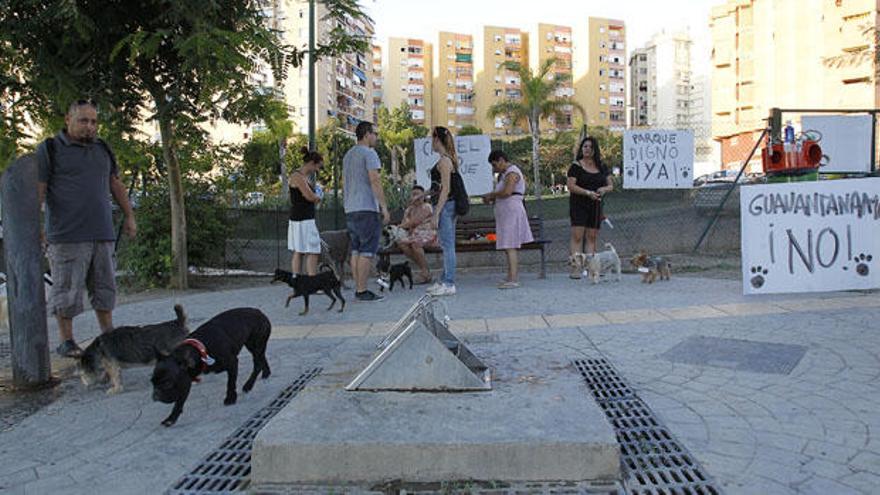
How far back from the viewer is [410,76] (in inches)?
5399

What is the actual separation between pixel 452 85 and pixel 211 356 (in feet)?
448

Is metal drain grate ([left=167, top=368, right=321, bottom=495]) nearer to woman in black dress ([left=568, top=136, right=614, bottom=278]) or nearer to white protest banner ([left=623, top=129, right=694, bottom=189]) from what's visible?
woman in black dress ([left=568, top=136, right=614, bottom=278])

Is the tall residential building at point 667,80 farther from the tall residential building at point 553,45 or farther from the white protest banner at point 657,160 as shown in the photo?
the white protest banner at point 657,160

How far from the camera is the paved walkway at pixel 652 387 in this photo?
2.88m

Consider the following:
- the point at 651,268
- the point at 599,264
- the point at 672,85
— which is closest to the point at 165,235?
the point at 599,264

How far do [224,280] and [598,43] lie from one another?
448ft

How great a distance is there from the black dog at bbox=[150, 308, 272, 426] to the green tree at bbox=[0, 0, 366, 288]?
3507 mm

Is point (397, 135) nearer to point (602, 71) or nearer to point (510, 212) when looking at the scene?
point (510, 212)

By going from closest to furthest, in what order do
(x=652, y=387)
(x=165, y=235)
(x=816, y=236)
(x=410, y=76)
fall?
(x=652, y=387) < (x=816, y=236) < (x=165, y=235) < (x=410, y=76)

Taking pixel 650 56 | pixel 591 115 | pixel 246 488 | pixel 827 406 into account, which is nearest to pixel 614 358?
pixel 827 406

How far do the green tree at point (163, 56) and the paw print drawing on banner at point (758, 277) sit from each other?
212 inches

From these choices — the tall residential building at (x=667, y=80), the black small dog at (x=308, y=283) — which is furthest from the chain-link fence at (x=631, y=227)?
the tall residential building at (x=667, y=80)

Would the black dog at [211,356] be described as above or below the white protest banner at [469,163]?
below

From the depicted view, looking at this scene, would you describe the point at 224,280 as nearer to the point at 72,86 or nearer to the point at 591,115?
the point at 72,86
